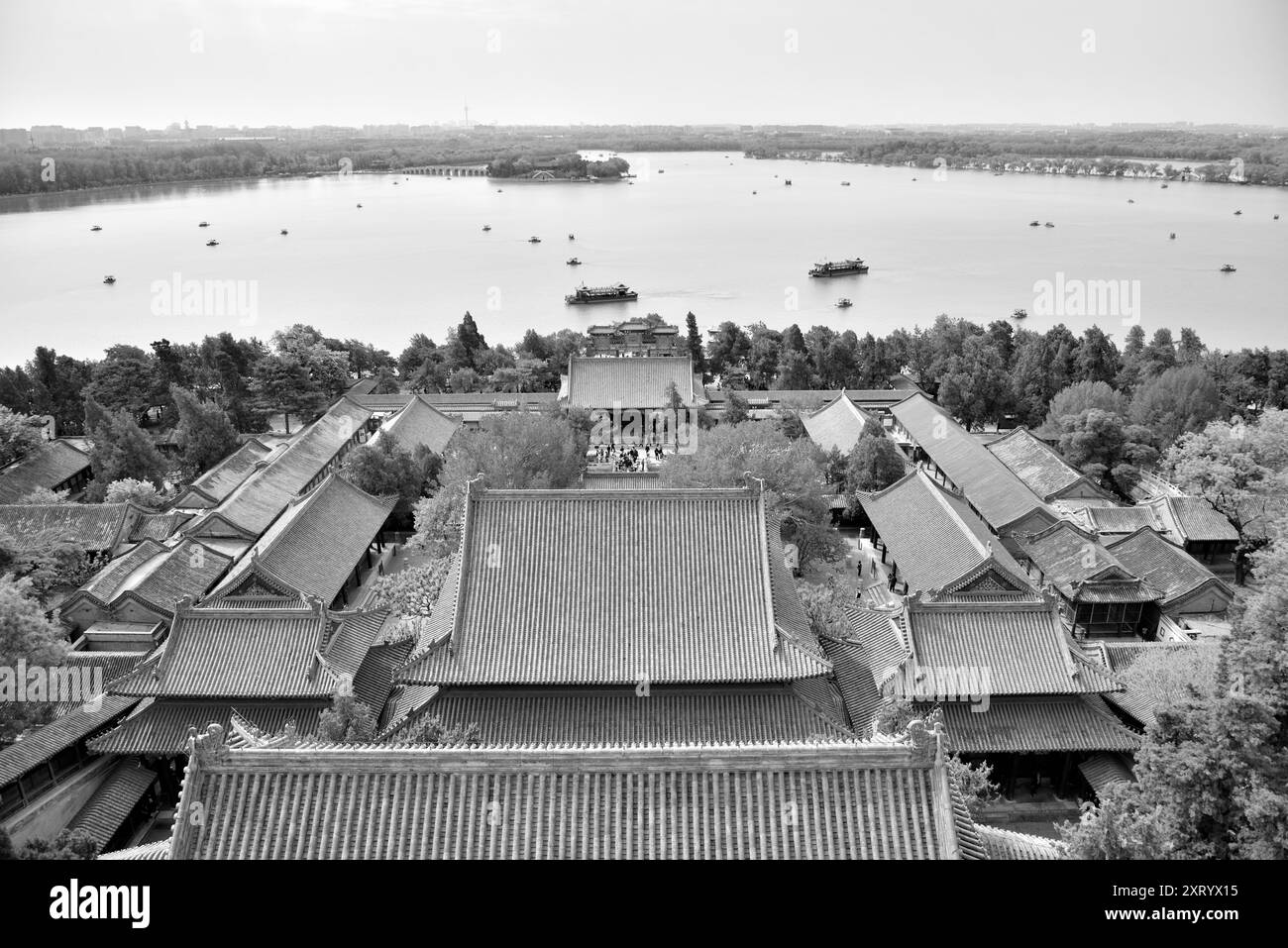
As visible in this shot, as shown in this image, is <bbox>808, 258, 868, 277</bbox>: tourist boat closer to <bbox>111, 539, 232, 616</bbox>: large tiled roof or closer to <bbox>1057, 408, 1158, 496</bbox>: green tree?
<bbox>1057, 408, 1158, 496</bbox>: green tree

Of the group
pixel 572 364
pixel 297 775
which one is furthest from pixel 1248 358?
pixel 297 775

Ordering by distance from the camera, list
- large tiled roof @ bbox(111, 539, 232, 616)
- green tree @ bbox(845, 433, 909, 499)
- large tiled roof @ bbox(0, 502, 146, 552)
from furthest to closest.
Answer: green tree @ bbox(845, 433, 909, 499) → large tiled roof @ bbox(0, 502, 146, 552) → large tiled roof @ bbox(111, 539, 232, 616)

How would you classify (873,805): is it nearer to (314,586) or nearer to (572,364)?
(314,586)

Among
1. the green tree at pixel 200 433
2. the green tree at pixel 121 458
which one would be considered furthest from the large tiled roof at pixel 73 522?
the green tree at pixel 200 433

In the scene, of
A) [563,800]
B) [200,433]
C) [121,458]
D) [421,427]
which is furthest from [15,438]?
[563,800]

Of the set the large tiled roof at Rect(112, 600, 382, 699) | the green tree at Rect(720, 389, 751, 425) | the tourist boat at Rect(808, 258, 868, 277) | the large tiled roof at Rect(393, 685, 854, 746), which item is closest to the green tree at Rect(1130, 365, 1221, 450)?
the green tree at Rect(720, 389, 751, 425)

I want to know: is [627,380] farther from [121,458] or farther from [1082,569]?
[1082,569]
